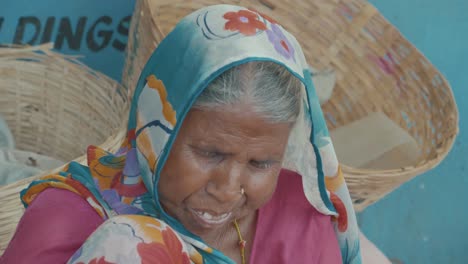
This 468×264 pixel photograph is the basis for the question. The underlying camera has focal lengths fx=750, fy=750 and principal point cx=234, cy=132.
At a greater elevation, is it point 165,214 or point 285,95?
point 285,95

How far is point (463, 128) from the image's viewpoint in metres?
2.87

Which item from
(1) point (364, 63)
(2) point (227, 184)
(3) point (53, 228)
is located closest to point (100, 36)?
(1) point (364, 63)

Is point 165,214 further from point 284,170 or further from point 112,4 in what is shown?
point 112,4

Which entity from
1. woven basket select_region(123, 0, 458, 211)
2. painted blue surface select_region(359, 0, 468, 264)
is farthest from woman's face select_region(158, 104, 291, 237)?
painted blue surface select_region(359, 0, 468, 264)

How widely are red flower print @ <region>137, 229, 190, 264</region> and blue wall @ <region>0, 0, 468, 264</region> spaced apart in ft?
4.90

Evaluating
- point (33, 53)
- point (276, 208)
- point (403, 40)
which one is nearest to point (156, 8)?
point (33, 53)

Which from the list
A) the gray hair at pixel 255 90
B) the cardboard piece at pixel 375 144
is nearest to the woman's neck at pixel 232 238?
the gray hair at pixel 255 90

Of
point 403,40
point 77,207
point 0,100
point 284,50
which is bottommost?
point 0,100

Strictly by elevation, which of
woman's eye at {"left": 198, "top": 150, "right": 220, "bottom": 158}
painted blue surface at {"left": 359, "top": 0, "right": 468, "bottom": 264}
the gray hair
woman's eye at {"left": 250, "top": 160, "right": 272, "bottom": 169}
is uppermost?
the gray hair

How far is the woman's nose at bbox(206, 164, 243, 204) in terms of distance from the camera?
4.37 feet

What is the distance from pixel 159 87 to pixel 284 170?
457 mm

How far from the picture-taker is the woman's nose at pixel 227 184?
4.37 feet

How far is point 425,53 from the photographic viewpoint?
9.32 ft

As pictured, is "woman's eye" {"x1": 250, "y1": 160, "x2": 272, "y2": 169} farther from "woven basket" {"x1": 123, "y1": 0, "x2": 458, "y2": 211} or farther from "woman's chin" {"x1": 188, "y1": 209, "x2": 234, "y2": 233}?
"woven basket" {"x1": 123, "y1": 0, "x2": 458, "y2": 211}
